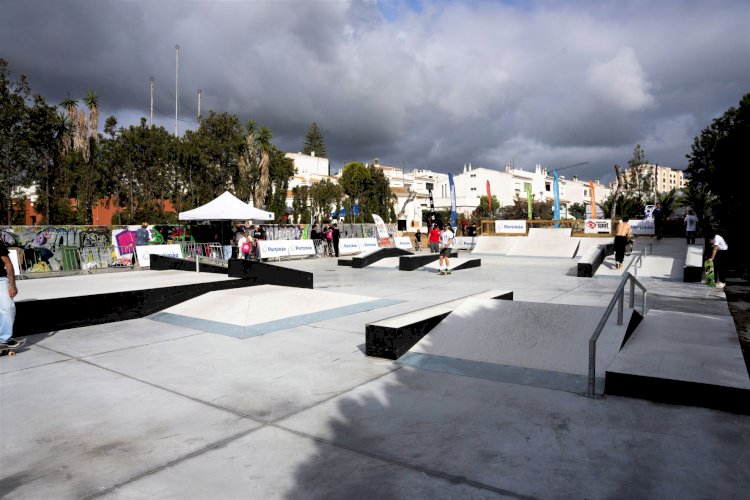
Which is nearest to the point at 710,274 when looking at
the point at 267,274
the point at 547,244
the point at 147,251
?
the point at 267,274

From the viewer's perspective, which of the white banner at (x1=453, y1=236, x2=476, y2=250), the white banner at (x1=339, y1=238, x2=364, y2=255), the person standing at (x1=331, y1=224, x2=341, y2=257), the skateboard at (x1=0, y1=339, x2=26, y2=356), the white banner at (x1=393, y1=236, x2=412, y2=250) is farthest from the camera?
the white banner at (x1=393, y1=236, x2=412, y2=250)

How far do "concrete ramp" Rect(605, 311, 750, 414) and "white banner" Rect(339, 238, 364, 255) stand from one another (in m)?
22.2

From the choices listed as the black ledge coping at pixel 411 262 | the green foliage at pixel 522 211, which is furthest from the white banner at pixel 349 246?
Result: the green foliage at pixel 522 211

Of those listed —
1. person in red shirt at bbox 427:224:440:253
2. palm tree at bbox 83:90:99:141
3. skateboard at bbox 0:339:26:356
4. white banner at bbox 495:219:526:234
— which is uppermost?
palm tree at bbox 83:90:99:141

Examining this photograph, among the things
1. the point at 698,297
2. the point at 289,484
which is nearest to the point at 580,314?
the point at 289,484

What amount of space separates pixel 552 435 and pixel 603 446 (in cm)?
36

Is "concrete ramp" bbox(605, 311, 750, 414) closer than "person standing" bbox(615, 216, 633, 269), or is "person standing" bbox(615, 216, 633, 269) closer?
"concrete ramp" bbox(605, 311, 750, 414)

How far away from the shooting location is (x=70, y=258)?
17.8m

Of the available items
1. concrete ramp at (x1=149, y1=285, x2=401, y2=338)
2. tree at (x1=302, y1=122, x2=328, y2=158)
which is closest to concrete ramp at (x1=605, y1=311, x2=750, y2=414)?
concrete ramp at (x1=149, y1=285, x2=401, y2=338)

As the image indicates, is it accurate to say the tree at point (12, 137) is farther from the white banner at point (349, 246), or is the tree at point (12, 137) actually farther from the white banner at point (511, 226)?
the white banner at point (511, 226)

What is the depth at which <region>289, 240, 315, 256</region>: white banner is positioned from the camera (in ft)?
80.3

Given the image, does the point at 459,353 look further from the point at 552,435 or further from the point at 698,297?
the point at 698,297

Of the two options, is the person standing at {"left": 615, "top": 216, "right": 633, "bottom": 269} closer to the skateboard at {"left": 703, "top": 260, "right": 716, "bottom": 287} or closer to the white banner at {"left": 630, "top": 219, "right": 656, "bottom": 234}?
the skateboard at {"left": 703, "top": 260, "right": 716, "bottom": 287}

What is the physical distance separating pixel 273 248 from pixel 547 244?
1502 centimetres
